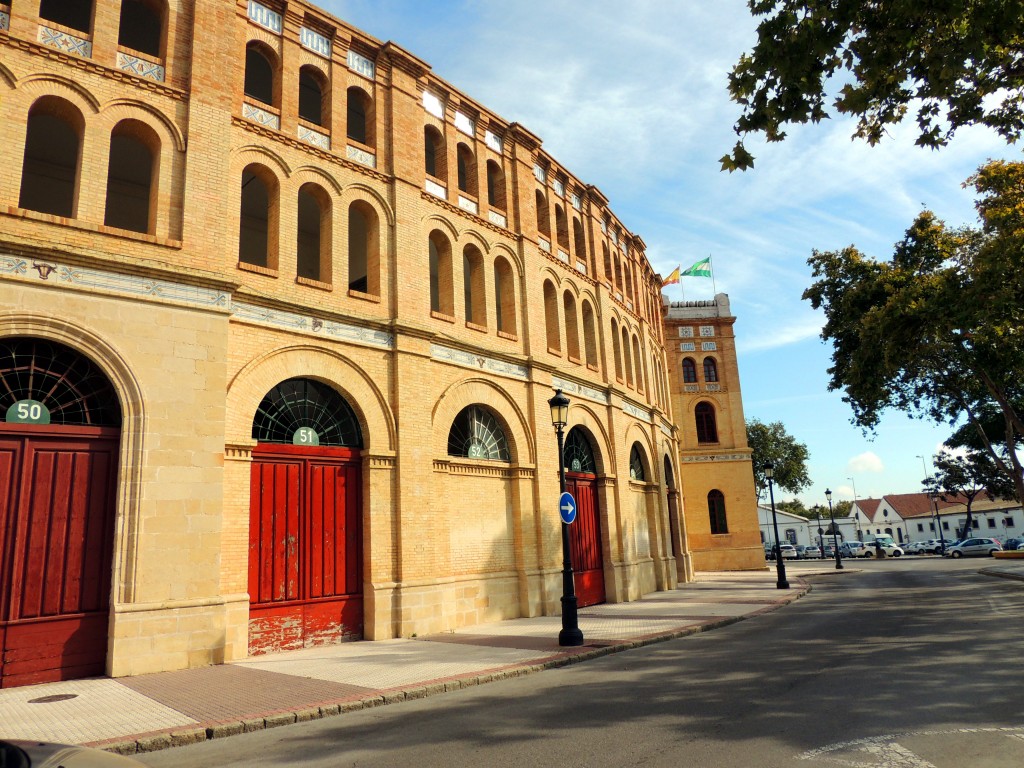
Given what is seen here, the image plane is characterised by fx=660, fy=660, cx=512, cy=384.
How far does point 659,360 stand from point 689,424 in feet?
27.9

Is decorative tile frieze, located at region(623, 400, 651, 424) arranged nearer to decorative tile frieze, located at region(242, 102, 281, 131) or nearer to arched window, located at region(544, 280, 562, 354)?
arched window, located at region(544, 280, 562, 354)

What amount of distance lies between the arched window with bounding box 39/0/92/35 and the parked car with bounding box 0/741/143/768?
48.7 feet

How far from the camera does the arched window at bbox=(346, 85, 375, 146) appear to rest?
52.0ft

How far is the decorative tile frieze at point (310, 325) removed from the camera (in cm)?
1251

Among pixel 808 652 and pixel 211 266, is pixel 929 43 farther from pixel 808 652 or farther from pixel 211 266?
pixel 211 266

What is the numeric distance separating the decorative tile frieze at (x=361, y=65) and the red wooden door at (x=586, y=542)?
11.9m

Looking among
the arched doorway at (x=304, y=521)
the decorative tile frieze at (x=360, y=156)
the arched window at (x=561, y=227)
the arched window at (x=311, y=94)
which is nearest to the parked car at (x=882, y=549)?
the arched window at (x=561, y=227)

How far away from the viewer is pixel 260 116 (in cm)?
1370

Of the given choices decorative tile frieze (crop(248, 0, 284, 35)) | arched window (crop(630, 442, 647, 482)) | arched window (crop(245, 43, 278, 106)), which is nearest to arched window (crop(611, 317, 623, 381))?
arched window (crop(630, 442, 647, 482))

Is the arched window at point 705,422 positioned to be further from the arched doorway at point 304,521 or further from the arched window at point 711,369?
the arched doorway at point 304,521

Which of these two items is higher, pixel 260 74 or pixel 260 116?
pixel 260 74

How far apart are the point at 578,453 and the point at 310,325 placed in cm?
1002

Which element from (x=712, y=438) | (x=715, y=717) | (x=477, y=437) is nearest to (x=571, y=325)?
(x=477, y=437)

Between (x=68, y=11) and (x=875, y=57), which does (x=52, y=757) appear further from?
(x=68, y=11)
